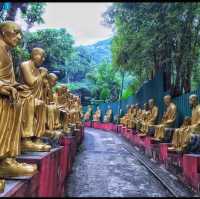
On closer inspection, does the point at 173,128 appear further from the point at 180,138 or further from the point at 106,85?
the point at 106,85

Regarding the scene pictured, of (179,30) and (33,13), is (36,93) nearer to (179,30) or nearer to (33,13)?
(179,30)

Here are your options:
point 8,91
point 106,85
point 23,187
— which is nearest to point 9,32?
point 8,91

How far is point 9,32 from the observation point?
3943 mm

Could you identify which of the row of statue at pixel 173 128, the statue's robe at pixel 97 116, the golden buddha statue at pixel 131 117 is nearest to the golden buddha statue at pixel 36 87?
the row of statue at pixel 173 128

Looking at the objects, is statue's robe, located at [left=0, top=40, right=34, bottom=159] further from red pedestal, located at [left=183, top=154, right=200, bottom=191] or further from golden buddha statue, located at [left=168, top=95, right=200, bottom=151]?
golden buddha statue, located at [left=168, top=95, right=200, bottom=151]

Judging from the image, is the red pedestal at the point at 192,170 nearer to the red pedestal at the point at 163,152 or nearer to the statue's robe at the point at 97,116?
the red pedestal at the point at 163,152

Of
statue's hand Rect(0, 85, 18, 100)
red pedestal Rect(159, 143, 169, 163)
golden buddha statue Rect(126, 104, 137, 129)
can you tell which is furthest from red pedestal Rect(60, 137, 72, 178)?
golden buddha statue Rect(126, 104, 137, 129)

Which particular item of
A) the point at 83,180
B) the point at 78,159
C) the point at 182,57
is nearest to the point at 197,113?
the point at 83,180

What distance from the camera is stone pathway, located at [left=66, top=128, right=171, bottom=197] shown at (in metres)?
7.27

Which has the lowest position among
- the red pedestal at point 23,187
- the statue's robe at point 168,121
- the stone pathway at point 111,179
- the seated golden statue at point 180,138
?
the stone pathway at point 111,179

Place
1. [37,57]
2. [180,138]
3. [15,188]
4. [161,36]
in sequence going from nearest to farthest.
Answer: [15,188] < [37,57] < [180,138] < [161,36]

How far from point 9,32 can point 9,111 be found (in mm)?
903

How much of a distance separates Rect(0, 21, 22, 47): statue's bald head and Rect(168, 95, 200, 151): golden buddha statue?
561 cm

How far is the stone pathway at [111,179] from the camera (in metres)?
7.27
